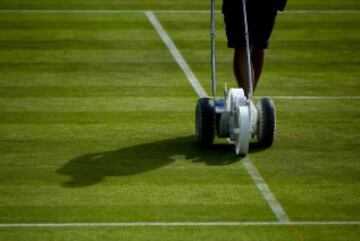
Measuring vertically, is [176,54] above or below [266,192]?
below

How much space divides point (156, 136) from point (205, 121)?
2.93ft

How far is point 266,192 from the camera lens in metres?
11.0

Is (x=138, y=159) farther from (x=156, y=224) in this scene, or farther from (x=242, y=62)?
(x=156, y=224)

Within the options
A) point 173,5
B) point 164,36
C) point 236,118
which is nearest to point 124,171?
point 236,118

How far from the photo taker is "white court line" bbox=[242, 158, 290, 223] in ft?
33.8

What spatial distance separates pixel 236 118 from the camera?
11.8m

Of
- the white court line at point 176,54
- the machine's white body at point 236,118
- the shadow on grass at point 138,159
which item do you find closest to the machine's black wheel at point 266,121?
the machine's white body at point 236,118

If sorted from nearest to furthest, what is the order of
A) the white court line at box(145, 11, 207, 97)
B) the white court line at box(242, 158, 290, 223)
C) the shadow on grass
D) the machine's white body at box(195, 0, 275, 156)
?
the white court line at box(242, 158, 290, 223)
the shadow on grass
the machine's white body at box(195, 0, 275, 156)
the white court line at box(145, 11, 207, 97)

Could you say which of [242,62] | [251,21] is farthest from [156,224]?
[251,21]

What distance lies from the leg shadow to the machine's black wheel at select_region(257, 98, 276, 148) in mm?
318

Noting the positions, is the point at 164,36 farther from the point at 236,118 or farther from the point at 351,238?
the point at 351,238

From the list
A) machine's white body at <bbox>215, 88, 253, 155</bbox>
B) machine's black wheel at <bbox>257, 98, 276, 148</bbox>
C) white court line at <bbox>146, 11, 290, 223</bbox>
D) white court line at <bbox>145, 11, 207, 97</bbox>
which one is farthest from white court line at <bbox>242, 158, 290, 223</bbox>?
white court line at <bbox>145, 11, 207, 97</bbox>

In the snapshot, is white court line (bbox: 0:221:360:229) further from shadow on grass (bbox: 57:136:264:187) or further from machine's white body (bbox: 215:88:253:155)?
machine's white body (bbox: 215:88:253:155)

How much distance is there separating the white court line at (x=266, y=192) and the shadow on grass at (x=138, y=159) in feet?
0.71
